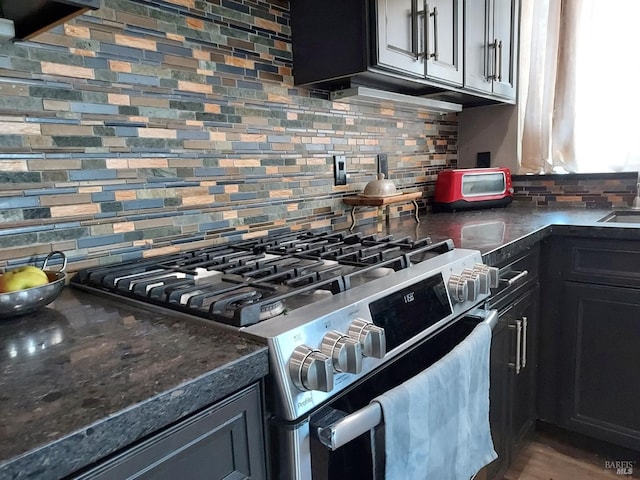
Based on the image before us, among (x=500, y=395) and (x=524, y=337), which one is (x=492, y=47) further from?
(x=500, y=395)

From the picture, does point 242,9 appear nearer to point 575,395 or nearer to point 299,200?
point 299,200

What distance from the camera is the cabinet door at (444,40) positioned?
5.36 feet

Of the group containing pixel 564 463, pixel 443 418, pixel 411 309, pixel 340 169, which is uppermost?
pixel 340 169

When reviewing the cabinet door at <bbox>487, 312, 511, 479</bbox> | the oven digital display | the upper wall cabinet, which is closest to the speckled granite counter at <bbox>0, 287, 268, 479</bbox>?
the oven digital display

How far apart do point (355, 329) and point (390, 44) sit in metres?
1.05

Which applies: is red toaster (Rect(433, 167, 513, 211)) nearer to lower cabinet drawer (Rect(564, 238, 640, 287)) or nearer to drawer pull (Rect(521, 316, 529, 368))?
lower cabinet drawer (Rect(564, 238, 640, 287))

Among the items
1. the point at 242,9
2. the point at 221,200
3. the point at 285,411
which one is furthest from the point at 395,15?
the point at 285,411

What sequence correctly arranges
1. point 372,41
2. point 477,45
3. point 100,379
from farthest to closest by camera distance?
point 477,45 < point 372,41 < point 100,379

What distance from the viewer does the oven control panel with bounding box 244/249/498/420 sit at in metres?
0.68

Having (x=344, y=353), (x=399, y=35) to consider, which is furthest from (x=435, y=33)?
(x=344, y=353)

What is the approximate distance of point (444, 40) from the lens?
5.63ft

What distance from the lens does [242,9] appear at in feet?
4.73

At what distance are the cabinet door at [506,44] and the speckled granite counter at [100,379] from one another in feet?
6.29

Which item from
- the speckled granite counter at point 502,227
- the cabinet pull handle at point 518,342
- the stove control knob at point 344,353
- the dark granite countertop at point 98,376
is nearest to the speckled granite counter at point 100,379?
the dark granite countertop at point 98,376
